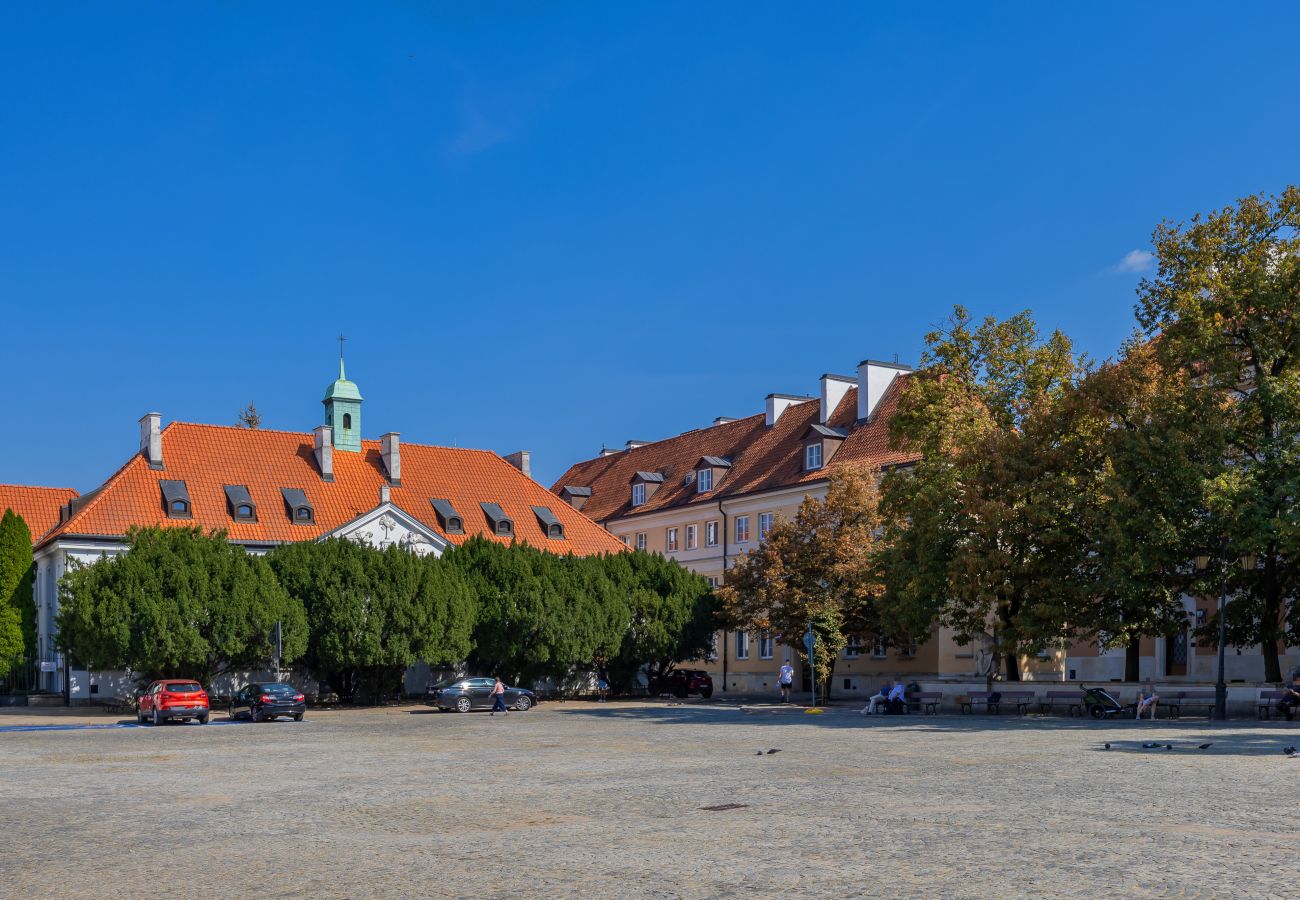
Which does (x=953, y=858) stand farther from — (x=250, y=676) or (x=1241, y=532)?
(x=250, y=676)

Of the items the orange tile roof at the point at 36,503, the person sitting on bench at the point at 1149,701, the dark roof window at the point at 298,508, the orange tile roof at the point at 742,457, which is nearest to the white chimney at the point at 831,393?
the orange tile roof at the point at 742,457

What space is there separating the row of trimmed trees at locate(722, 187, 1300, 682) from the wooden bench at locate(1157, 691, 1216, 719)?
2494mm

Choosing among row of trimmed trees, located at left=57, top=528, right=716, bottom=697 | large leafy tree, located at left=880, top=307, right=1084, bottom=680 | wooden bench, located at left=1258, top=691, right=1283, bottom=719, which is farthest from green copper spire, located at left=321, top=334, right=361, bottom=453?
wooden bench, located at left=1258, top=691, right=1283, bottom=719

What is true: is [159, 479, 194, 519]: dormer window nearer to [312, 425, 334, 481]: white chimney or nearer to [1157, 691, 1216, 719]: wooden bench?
[312, 425, 334, 481]: white chimney

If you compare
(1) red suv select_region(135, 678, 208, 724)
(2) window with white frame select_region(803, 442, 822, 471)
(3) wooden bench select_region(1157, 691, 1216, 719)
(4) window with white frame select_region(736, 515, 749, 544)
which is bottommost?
(1) red suv select_region(135, 678, 208, 724)

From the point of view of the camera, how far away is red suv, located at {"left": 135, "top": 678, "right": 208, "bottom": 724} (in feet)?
141

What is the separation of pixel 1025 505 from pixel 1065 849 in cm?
3030

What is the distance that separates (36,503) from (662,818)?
64.5 meters

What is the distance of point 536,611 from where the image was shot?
5569 centimetres

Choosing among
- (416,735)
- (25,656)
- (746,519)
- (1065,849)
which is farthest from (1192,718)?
(25,656)

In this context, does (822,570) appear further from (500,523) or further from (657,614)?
(500,523)

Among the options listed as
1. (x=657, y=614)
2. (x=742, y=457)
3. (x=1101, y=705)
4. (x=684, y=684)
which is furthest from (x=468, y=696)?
(x=742, y=457)

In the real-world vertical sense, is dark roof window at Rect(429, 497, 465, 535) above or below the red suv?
above

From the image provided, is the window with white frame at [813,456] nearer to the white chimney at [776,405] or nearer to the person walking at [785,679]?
the white chimney at [776,405]
